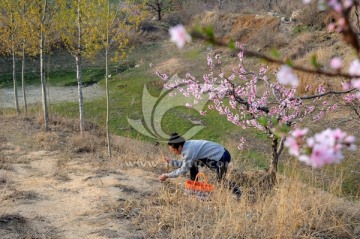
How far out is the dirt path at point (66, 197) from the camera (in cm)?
498

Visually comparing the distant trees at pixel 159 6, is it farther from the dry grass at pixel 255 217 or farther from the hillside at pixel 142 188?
the dry grass at pixel 255 217

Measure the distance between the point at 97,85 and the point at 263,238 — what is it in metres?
17.3

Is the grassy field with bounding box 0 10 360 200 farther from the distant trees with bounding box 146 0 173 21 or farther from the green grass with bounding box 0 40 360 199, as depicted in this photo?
the distant trees with bounding box 146 0 173 21

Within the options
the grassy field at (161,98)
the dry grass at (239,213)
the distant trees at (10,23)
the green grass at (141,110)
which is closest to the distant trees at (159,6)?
the grassy field at (161,98)

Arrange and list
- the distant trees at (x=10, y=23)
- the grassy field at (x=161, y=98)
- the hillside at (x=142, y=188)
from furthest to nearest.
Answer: the distant trees at (x=10, y=23), the grassy field at (x=161, y=98), the hillside at (x=142, y=188)

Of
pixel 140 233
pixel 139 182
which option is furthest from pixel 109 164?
pixel 140 233

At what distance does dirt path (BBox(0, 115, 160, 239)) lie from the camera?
16.3ft

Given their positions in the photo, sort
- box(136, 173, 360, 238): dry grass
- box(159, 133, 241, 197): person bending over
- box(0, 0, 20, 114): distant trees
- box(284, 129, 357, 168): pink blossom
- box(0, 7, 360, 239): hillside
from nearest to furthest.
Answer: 1. box(284, 129, 357, 168): pink blossom
2. box(136, 173, 360, 238): dry grass
3. box(0, 7, 360, 239): hillside
4. box(159, 133, 241, 197): person bending over
5. box(0, 0, 20, 114): distant trees

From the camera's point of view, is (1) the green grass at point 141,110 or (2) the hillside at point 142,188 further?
(1) the green grass at point 141,110

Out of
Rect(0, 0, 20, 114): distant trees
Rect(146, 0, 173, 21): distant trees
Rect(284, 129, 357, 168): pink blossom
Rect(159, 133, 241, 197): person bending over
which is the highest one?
Rect(146, 0, 173, 21): distant trees

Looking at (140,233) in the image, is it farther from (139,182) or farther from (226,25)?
(226,25)

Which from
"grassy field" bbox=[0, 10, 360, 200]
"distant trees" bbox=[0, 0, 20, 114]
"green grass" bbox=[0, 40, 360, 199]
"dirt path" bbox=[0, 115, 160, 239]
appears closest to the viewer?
"dirt path" bbox=[0, 115, 160, 239]

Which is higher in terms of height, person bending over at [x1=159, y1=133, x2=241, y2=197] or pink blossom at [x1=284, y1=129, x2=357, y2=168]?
pink blossom at [x1=284, y1=129, x2=357, y2=168]

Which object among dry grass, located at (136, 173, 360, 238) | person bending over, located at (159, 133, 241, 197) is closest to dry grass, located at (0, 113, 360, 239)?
dry grass, located at (136, 173, 360, 238)
